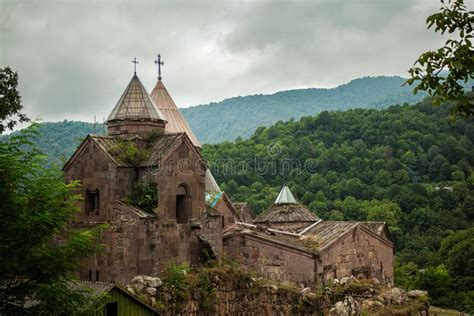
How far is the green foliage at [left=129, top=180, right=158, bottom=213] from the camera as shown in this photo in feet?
Result: 53.3

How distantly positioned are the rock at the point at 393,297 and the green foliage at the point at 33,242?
9126 mm

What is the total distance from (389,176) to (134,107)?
147 ft

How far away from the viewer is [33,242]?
30.4 ft

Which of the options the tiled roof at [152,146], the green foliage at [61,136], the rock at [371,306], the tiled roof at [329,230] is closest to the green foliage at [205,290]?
the tiled roof at [152,146]

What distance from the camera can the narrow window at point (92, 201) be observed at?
16.4 m

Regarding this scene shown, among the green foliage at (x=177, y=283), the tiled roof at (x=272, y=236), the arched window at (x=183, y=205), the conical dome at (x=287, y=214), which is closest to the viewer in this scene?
the green foliage at (x=177, y=283)

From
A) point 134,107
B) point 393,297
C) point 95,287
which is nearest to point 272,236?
point 393,297

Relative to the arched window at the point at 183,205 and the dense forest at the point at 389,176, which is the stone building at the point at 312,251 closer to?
the arched window at the point at 183,205

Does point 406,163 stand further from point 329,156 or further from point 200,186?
point 200,186

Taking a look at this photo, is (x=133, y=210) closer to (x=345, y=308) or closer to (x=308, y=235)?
(x=345, y=308)

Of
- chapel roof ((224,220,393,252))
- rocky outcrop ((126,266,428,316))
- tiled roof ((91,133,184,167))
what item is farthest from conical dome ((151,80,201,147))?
rocky outcrop ((126,266,428,316))

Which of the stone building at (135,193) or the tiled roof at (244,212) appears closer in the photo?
the stone building at (135,193)

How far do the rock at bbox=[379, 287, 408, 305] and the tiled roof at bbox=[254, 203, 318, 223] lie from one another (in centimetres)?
656

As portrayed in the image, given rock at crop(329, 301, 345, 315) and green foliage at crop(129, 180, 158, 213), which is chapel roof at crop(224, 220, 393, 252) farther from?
green foliage at crop(129, 180, 158, 213)
